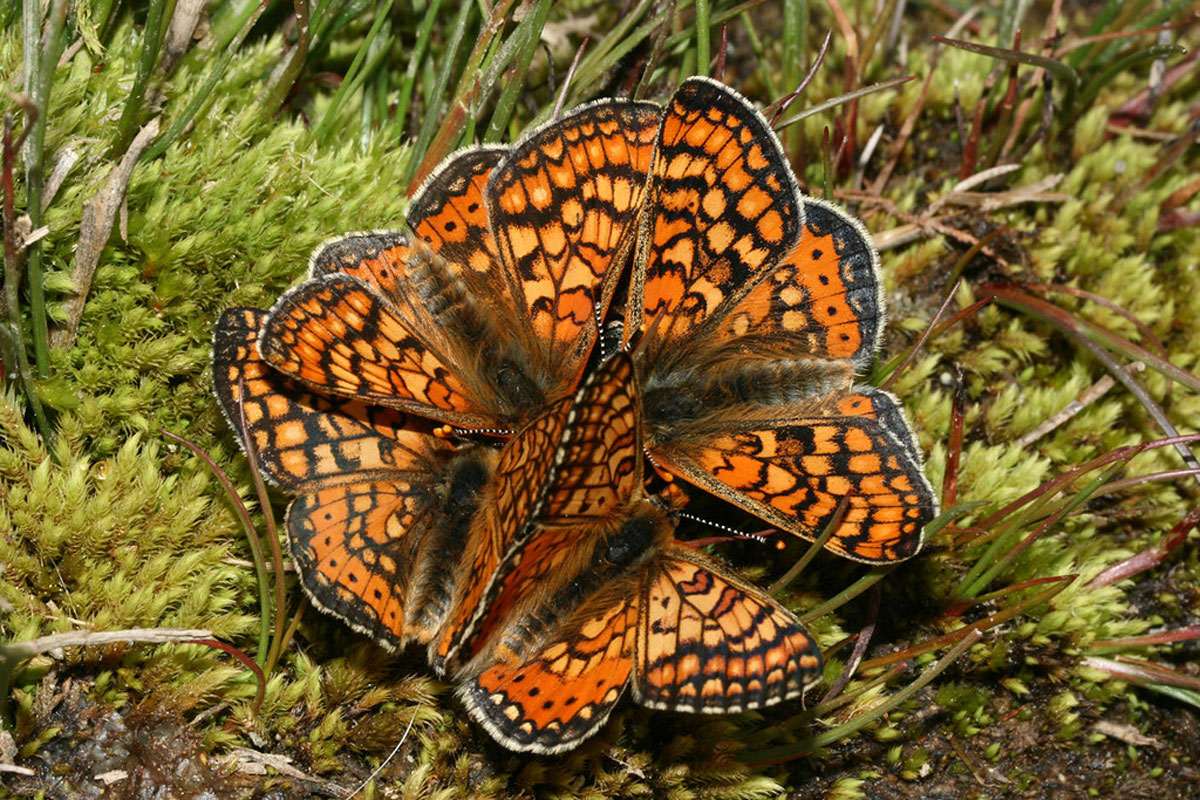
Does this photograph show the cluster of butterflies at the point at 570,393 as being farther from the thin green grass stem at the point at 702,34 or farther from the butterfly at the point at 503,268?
the thin green grass stem at the point at 702,34

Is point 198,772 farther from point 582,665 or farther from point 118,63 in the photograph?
point 118,63

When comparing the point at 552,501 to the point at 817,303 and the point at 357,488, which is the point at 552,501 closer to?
the point at 357,488

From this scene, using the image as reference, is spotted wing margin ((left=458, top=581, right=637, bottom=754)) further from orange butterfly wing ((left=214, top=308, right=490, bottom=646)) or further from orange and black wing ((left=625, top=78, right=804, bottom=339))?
orange and black wing ((left=625, top=78, right=804, bottom=339))

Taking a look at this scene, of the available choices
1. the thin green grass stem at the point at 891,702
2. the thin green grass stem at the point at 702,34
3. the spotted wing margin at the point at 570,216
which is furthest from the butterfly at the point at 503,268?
the thin green grass stem at the point at 891,702

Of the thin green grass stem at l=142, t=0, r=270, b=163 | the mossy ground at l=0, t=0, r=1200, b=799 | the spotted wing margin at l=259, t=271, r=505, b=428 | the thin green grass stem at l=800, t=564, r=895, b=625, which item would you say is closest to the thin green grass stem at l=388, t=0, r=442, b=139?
the mossy ground at l=0, t=0, r=1200, b=799

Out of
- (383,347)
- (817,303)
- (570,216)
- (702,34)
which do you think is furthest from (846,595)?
(702,34)

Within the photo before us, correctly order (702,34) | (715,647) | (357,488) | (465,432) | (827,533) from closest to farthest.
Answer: (715,647), (827,533), (357,488), (465,432), (702,34)
